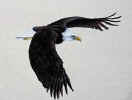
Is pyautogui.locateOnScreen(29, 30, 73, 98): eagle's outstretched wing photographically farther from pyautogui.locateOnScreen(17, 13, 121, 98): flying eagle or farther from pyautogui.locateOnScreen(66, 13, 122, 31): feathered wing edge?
pyautogui.locateOnScreen(66, 13, 122, 31): feathered wing edge

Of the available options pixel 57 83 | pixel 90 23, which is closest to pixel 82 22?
pixel 90 23

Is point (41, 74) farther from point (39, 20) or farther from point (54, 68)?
point (39, 20)

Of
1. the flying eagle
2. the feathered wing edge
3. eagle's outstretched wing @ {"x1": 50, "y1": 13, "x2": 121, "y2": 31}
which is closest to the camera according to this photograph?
the flying eagle

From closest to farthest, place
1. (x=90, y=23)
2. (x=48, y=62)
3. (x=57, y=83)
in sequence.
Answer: (x=57, y=83) → (x=48, y=62) → (x=90, y=23)

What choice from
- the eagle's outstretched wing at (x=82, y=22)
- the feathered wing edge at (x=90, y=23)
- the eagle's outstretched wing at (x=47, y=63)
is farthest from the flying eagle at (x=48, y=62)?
the feathered wing edge at (x=90, y=23)

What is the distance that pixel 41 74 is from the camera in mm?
11078

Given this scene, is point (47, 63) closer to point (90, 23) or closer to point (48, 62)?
point (48, 62)

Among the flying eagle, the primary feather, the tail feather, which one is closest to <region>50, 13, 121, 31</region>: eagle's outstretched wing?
the flying eagle

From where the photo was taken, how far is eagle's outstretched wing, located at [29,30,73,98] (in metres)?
10.8

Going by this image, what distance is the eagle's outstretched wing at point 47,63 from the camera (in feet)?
35.6

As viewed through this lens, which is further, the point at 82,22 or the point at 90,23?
the point at 90,23

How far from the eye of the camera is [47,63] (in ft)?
36.3

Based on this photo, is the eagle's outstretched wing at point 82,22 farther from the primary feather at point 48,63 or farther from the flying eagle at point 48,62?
the primary feather at point 48,63

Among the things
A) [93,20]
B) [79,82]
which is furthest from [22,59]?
[93,20]
